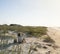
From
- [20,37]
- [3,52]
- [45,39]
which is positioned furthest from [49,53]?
[3,52]

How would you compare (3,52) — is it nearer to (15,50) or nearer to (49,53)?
(15,50)

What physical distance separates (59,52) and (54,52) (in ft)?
0.82

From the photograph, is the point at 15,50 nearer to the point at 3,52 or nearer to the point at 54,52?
the point at 3,52

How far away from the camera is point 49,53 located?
8.32 metres

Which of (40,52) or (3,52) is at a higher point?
(3,52)

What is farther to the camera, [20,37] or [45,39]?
[45,39]

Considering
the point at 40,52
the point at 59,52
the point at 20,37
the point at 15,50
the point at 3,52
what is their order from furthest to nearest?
the point at 20,37 < the point at 59,52 < the point at 40,52 < the point at 3,52 < the point at 15,50

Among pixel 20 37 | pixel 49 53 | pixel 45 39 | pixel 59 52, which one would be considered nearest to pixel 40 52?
pixel 49 53

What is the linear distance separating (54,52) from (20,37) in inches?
87.6

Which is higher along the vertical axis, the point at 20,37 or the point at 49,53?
the point at 20,37

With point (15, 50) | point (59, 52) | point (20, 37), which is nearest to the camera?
point (15, 50)

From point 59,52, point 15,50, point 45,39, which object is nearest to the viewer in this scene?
point 15,50

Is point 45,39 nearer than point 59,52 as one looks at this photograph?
No

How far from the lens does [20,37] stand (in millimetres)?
9977
